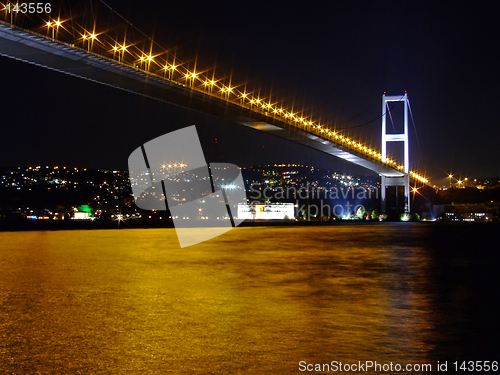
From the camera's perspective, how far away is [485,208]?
4419 cm

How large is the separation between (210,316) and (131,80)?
758 inches

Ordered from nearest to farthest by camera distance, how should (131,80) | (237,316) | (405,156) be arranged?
1. (237,316)
2. (131,80)
3. (405,156)

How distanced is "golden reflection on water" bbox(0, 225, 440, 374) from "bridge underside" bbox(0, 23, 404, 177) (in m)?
11.4

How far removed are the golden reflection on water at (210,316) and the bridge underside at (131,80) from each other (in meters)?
11.4

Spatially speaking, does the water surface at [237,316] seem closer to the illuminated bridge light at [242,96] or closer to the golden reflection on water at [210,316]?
the golden reflection on water at [210,316]

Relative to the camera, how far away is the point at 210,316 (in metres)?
3.96

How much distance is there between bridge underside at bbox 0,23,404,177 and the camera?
16297mm

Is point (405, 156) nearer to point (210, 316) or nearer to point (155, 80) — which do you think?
point (155, 80)

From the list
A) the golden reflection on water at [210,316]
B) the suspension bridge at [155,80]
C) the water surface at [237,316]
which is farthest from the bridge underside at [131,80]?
the water surface at [237,316]

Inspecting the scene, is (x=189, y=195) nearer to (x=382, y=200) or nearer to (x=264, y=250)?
(x=382, y=200)

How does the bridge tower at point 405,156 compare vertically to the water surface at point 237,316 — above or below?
above

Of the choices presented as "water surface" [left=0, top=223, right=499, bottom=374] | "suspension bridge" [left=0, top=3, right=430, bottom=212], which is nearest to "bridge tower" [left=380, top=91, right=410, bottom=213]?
"suspension bridge" [left=0, top=3, right=430, bottom=212]

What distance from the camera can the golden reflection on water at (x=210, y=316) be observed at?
2963 mm

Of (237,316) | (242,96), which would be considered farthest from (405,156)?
(237,316)
